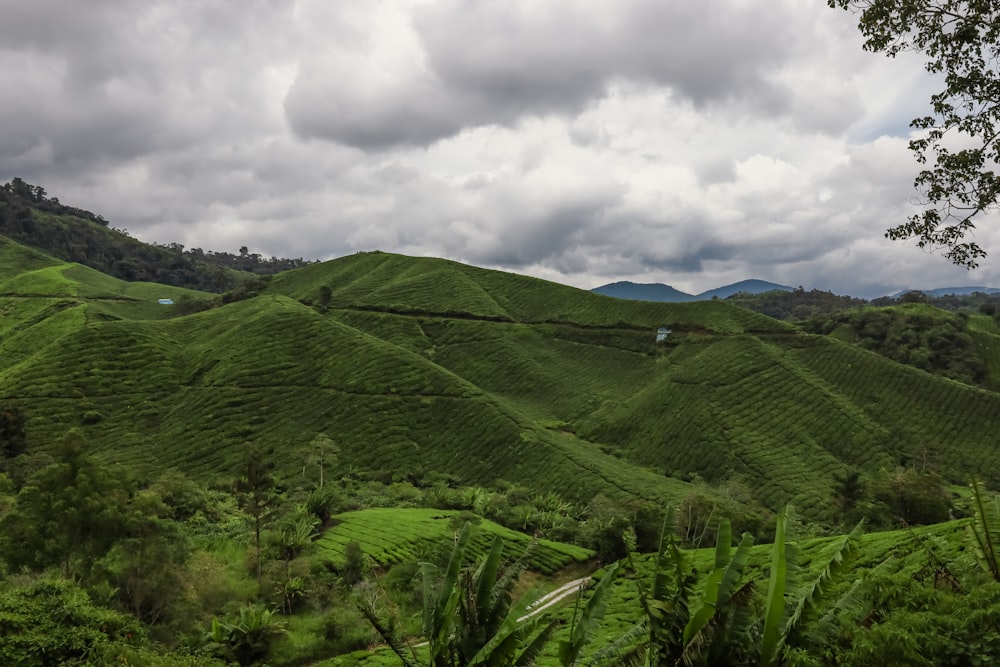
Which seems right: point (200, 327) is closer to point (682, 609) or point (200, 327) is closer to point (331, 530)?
point (331, 530)

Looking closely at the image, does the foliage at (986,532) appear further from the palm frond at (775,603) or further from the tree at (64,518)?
the tree at (64,518)

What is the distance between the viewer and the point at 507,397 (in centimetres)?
8300

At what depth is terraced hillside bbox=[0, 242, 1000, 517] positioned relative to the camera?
195 feet

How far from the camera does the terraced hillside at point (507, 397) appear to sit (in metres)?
59.5

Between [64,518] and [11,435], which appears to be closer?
[64,518]

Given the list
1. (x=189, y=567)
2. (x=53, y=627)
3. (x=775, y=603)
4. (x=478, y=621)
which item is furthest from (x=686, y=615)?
(x=189, y=567)

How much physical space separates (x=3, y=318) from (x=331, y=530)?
105687mm

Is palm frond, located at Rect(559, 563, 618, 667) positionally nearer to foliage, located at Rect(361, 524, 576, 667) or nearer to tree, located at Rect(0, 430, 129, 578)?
foliage, located at Rect(361, 524, 576, 667)

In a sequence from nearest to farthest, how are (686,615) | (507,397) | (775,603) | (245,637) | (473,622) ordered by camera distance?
(775,603) < (686,615) < (473,622) < (245,637) < (507,397)

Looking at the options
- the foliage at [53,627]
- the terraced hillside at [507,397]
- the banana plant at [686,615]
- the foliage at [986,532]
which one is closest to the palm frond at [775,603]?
the banana plant at [686,615]

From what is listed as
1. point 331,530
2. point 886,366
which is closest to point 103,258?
point 331,530

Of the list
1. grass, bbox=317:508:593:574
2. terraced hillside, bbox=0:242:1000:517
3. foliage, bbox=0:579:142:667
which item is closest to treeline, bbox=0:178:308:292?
terraced hillside, bbox=0:242:1000:517

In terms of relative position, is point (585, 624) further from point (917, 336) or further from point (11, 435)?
point (917, 336)

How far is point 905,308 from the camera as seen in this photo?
117 meters
